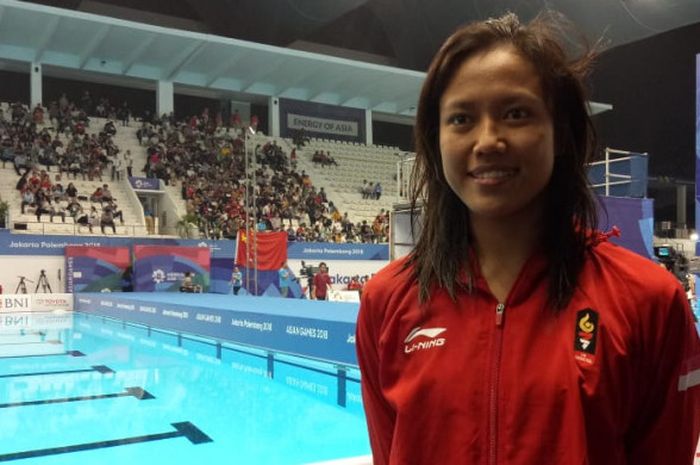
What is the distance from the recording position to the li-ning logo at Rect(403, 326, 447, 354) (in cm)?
106

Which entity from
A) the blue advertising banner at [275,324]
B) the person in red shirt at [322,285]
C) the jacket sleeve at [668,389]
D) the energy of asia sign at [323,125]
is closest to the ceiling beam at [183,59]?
the energy of asia sign at [323,125]

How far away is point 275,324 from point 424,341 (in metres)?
5.62

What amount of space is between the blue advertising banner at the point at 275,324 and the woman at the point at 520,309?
4.16 metres

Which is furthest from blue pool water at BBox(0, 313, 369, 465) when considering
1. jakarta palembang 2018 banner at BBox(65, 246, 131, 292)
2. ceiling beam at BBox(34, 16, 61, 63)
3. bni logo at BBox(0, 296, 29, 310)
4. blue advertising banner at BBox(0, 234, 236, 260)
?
ceiling beam at BBox(34, 16, 61, 63)

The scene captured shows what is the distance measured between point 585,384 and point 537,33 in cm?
58

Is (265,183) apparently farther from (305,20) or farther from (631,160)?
(631,160)

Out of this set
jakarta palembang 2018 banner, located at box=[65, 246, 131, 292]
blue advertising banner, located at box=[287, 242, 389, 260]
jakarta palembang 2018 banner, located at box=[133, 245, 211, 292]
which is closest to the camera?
jakarta palembang 2018 banner, located at box=[65, 246, 131, 292]

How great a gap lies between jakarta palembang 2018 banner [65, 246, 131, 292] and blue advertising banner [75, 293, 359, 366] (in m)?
5.22

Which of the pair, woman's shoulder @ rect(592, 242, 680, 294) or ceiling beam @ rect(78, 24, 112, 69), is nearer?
woman's shoulder @ rect(592, 242, 680, 294)

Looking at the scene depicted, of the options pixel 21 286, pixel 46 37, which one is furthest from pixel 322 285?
pixel 46 37

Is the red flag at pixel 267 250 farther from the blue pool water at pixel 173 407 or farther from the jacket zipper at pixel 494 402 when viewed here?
the jacket zipper at pixel 494 402

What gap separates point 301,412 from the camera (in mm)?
5035

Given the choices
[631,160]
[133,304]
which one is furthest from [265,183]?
[631,160]

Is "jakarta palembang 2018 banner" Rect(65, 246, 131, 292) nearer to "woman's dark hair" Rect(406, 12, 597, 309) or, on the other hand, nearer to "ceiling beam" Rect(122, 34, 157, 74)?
"ceiling beam" Rect(122, 34, 157, 74)
